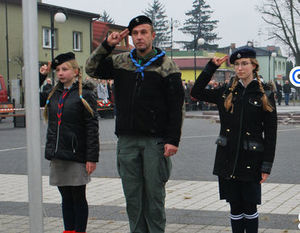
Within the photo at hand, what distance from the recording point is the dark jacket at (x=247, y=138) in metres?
4.71

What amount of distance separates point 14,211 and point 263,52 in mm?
109699

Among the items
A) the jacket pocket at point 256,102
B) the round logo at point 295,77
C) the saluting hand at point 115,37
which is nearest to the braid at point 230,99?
the jacket pocket at point 256,102

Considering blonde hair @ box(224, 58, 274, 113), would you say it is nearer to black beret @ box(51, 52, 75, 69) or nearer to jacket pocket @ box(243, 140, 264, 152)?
jacket pocket @ box(243, 140, 264, 152)

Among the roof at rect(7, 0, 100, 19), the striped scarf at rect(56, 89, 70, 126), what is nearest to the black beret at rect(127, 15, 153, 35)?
the striped scarf at rect(56, 89, 70, 126)

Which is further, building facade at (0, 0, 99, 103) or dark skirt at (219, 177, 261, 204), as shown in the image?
building facade at (0, 0, 99, 103)

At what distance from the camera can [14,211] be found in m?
6.97

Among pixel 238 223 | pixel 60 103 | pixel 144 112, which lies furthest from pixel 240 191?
pixel 60 103

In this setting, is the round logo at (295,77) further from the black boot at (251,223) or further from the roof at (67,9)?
the roof at (67,9)

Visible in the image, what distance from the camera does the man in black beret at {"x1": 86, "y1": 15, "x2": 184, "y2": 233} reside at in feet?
14.7

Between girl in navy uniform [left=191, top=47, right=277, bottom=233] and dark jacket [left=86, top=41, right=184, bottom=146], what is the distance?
0.51 meters

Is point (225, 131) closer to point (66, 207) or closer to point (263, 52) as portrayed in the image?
point (66, 207)

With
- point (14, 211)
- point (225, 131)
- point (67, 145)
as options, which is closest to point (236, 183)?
point (225, 131)

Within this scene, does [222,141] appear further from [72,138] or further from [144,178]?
[72,138]

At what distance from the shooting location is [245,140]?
4.73 m
